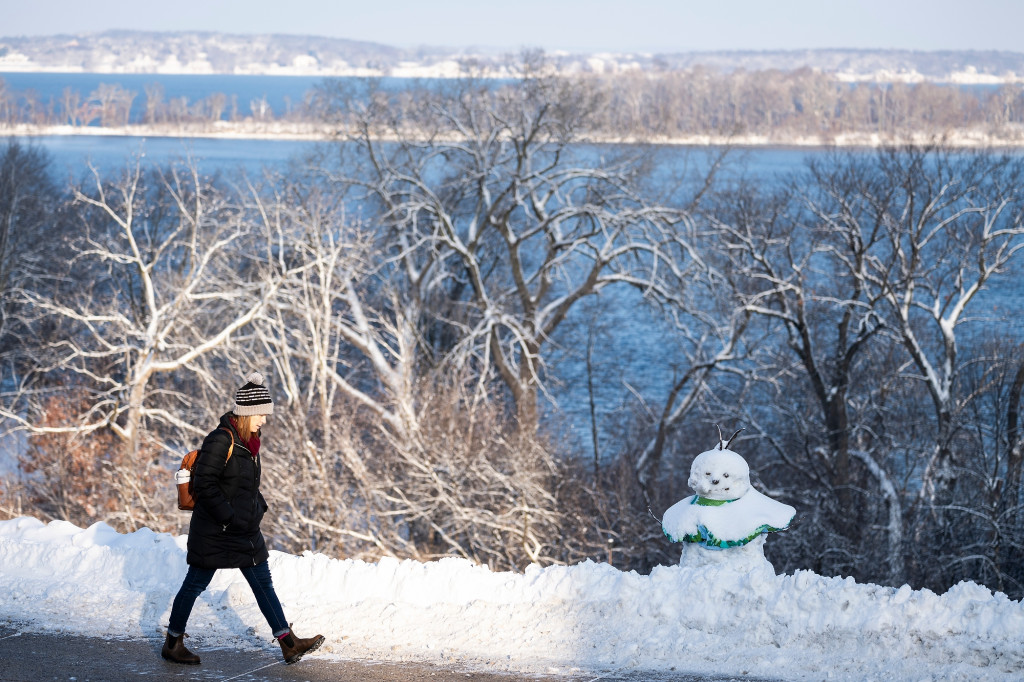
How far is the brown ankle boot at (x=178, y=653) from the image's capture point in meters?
5.66

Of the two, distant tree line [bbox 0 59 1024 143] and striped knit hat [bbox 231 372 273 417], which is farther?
distant tree line [bbox 0 59 1024 143]

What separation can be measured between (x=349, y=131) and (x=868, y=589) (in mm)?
26547

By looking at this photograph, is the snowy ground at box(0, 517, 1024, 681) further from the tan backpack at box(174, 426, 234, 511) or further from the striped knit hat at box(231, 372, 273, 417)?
the striped knit hat at box(231, 372, 273, 417)

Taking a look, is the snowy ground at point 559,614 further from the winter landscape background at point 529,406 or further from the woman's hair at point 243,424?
the woman's hair at point 243,424

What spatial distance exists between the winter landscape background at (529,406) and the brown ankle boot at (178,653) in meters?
0.36

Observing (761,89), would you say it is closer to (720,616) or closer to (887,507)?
(887,507)

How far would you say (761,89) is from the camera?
288ft

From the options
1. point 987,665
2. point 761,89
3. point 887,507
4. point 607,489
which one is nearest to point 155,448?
point 607,489

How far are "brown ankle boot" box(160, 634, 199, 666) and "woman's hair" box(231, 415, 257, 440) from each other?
1.26m

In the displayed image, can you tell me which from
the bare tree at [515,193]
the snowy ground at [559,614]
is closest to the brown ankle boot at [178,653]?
the snowy ground at [559,614]

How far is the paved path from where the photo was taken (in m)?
5.44

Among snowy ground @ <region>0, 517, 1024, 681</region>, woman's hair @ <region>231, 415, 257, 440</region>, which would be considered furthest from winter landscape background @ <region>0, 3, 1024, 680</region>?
woman's hair @ <region>231, 415, 257, 440</region>

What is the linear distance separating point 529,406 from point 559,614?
19813mm

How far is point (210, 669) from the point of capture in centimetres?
561
